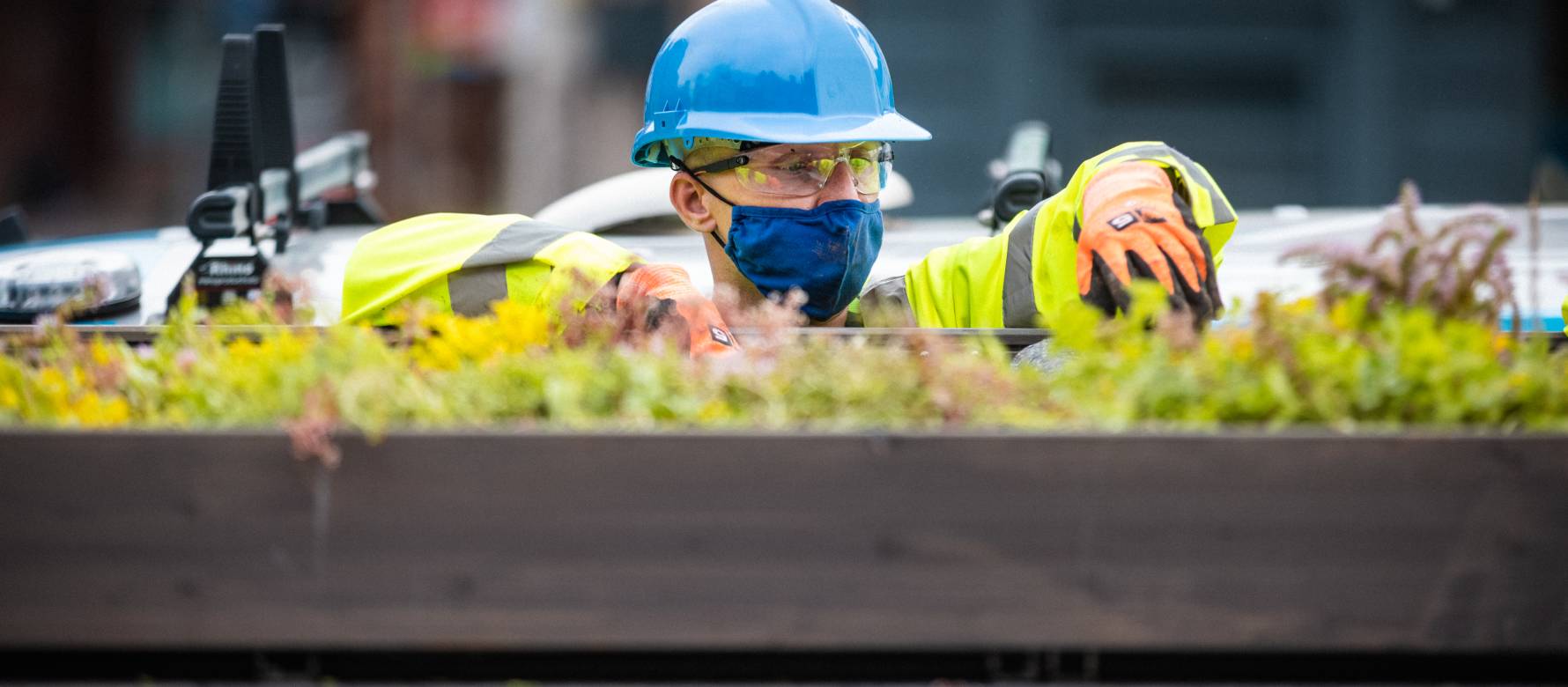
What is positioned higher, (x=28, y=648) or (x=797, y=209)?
(x=797, y=209)

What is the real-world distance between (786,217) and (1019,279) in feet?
1.48

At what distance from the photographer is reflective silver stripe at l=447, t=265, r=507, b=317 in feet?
9.18

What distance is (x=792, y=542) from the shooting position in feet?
5.37

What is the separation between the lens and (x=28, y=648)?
5.63 feet

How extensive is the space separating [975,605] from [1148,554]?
185 mm

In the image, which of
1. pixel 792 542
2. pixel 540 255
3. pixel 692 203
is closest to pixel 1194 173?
pixel 692 203

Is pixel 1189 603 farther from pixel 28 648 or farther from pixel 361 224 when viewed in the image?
pixel 361 224

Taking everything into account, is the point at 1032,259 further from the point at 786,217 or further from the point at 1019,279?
the point at 786,217

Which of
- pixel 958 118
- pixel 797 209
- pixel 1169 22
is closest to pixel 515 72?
pixel 958 118

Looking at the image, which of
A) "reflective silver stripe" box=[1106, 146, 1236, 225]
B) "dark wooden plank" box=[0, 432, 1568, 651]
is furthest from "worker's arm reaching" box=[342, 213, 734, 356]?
"dark wooden plank" box=[0, 432, 1568, 651]

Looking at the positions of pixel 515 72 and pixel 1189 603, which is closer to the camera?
pixel 1189 603

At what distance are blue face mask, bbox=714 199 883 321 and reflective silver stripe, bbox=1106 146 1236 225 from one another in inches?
20.8

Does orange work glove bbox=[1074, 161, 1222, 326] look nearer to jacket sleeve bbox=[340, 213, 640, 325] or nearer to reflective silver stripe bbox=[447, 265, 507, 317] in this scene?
jacket sleeve bbox=[340, 213, 640, 325]

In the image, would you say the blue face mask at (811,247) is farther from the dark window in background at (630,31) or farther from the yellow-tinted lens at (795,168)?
the dark window in background at (630,31)
